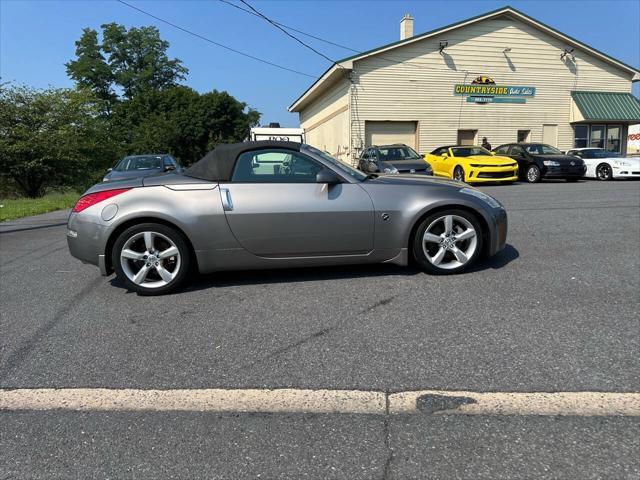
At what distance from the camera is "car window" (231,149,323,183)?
4.59 metres

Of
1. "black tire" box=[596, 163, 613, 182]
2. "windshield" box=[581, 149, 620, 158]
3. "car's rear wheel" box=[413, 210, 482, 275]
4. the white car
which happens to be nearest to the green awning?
"windshield" box=[581, 149, 620, 158]

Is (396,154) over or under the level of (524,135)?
under

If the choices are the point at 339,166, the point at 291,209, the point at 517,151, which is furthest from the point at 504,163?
the point at 291,209

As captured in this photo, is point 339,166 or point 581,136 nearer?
point 339,166

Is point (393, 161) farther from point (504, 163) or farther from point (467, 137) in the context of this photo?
point (467, 137)

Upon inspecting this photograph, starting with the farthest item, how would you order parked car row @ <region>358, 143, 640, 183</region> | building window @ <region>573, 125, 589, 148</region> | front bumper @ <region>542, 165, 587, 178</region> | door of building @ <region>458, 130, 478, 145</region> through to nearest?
building window @ <region>573, 125, 589, 148</region>, door of building @ <region>458, 130, 478, 145</region>, front bumper @ <region>542, 165, 587, 178</region>, parked car row @ <region>358, 143, 640, 183</region>

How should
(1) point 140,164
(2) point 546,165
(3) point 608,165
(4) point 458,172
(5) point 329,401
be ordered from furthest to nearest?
1. (3) point 608,165
2. (2) point 546,165
3. (4) point 458,172
4. (1) point 140,164
5. (5) point 329,401

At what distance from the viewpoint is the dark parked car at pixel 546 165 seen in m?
17.2

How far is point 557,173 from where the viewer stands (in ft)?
56.5

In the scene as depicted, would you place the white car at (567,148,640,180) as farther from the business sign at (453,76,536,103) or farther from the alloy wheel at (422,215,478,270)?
the alloy wheel at (422,215,478,270)

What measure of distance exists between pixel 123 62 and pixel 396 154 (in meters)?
65.4

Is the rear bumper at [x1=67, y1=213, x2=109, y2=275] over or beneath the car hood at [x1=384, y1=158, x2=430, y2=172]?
beneath

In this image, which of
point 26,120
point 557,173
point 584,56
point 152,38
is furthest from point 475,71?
point 152,38

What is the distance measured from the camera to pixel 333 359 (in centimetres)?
305
